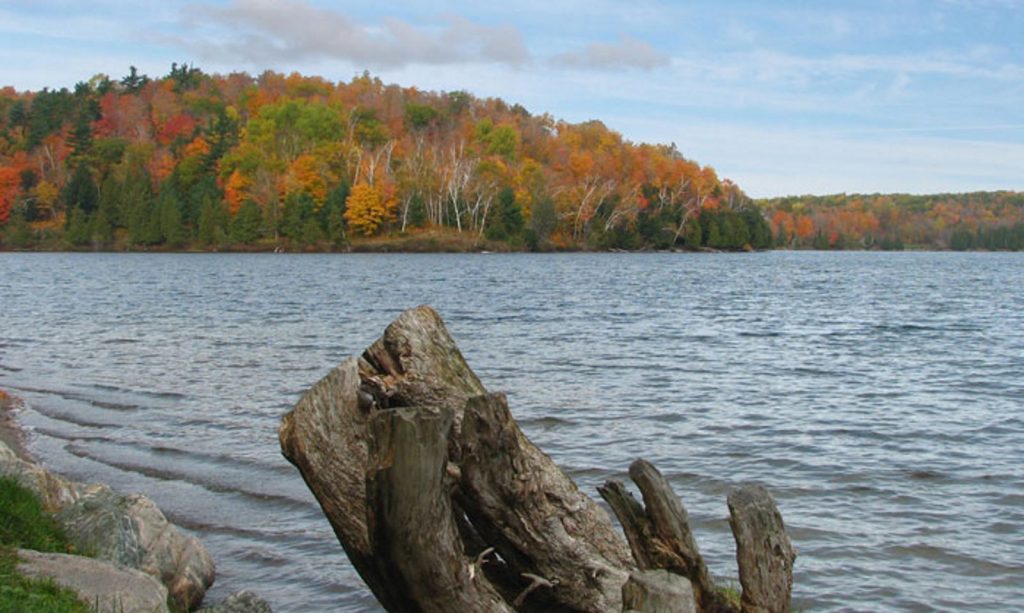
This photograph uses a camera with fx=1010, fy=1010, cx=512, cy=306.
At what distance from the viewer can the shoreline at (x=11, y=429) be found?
15.8 meters

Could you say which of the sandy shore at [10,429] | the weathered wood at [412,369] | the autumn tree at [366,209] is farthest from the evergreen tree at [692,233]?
the weathered wood at [412,369]

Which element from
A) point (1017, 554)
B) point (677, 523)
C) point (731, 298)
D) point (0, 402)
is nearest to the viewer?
point (677, 523)

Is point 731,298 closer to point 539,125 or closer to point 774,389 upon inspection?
point 774,389

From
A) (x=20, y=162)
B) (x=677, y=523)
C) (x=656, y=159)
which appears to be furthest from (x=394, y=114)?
(x=677, y=523)

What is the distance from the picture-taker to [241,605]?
7.93 m

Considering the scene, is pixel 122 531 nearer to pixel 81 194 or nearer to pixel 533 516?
pixel 533 516

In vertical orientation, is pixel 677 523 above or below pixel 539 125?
below

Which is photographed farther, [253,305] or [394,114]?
[394,114]

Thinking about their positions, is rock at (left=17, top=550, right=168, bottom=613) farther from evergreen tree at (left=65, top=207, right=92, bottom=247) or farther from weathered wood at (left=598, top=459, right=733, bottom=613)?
evergreen tree at (left=65, top=207, right=92, bottom=247)

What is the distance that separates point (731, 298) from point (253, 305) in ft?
89.8

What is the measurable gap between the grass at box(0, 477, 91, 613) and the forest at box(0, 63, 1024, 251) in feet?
420

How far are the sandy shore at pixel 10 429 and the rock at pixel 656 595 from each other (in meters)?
12.2

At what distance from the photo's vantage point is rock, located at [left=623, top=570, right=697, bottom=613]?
5.59 m

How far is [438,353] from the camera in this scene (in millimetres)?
7246
